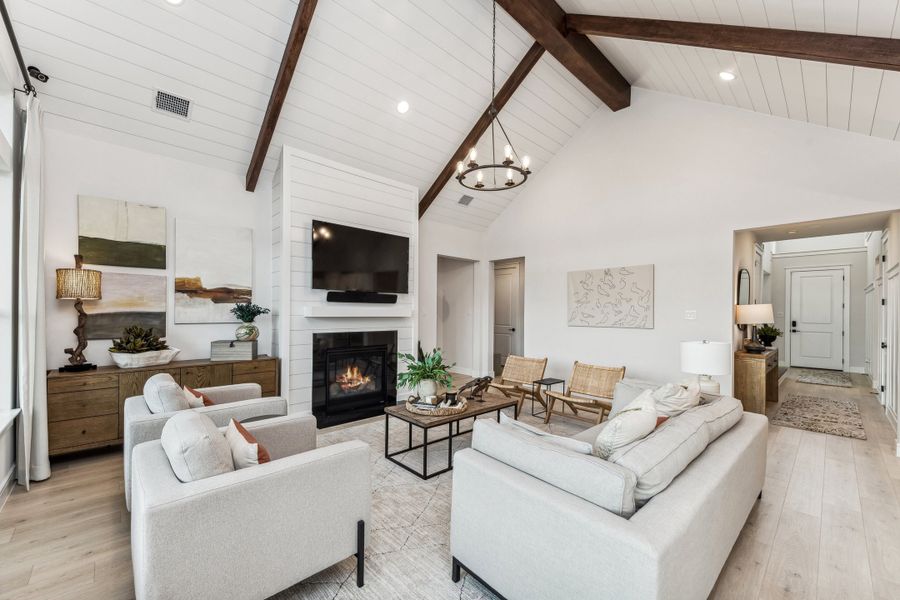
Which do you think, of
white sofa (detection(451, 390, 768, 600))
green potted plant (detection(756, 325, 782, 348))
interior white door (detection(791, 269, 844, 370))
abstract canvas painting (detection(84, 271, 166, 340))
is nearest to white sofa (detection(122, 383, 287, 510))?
abstract canvas painting (detection(84, 271, 166, 340))

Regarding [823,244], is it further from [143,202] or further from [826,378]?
[143,202]

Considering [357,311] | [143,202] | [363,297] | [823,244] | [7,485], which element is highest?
[823,244]

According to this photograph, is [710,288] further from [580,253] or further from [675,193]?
[580,253]

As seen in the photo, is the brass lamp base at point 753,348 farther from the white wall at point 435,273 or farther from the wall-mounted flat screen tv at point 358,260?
the wall-mounted flat screen tv at point 358,260

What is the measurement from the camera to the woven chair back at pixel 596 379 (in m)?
4.68

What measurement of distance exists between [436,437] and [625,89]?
4957 mm

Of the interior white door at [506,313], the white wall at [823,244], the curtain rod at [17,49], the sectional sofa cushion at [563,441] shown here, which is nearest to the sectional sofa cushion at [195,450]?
the sectional sofa cushion at [563,441]

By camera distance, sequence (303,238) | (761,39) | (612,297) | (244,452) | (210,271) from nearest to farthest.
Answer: (244,452) → (761,39) → (210,271) → (303,238) → (612,297)

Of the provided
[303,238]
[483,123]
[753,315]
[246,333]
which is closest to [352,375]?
[246,333]

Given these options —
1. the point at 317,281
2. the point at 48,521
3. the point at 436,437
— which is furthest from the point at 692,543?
the point at 317,281

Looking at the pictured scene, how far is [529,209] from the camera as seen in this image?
6.48 meters

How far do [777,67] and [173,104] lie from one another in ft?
17.2

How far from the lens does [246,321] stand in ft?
13.7

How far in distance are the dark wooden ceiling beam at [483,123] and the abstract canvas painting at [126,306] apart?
3365mm
